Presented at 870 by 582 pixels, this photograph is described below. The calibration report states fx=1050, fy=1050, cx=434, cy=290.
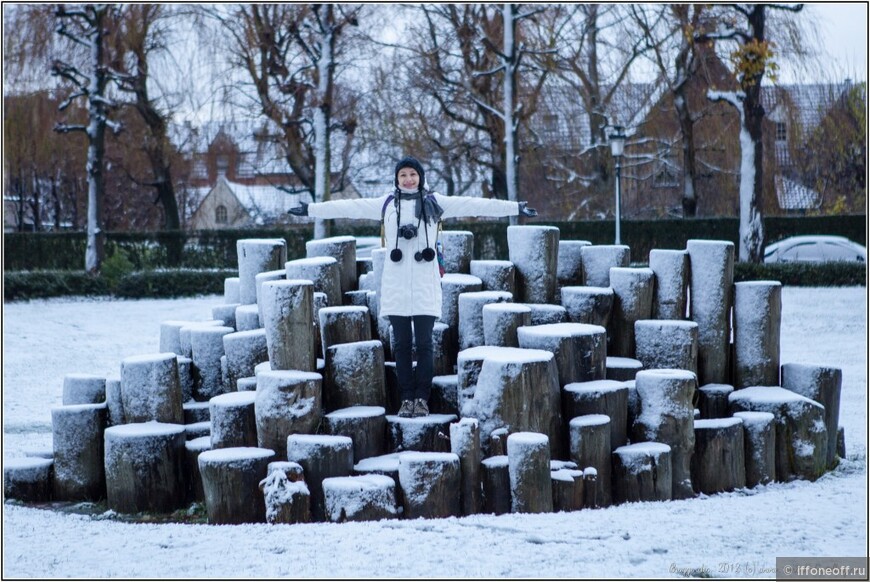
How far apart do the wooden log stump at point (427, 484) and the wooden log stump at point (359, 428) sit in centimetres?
47

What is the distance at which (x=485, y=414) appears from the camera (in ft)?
17.7

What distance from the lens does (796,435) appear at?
611 cm

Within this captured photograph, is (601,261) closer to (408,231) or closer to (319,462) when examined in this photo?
(408,231)

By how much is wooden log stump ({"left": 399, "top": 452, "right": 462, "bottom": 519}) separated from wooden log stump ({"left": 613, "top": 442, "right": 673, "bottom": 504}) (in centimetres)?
97

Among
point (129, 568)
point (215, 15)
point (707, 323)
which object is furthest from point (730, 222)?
point (129, 568)

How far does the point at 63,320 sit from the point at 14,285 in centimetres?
274

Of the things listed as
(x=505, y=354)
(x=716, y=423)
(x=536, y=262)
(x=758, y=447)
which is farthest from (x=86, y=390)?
(x=758, y=447)

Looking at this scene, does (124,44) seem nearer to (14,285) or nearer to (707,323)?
(14,285)

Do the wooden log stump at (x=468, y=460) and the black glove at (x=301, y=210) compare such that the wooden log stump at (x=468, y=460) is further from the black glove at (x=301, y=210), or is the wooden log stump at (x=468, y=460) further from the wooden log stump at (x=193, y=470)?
the black glove at (x=301, y=210)

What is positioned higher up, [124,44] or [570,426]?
[124,44]

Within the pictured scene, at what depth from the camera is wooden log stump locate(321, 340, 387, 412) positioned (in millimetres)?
5711

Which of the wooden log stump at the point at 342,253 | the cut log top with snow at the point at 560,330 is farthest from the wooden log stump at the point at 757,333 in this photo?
the wooden log stump at the point at 342,253

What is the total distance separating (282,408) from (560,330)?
1573 millimetres

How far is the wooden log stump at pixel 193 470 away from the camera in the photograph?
19.0 feet
